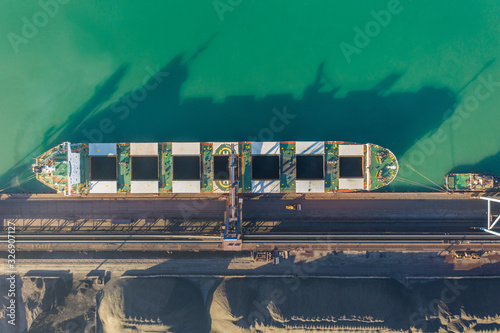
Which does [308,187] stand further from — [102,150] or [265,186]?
[102,150]

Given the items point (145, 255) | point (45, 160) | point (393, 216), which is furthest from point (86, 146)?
point (393, 216)

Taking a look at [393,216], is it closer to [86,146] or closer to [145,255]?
[145,255]

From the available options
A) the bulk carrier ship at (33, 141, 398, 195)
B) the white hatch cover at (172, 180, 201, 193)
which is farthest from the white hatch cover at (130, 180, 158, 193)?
the white hatch cover at (172, 180, 201, 193)

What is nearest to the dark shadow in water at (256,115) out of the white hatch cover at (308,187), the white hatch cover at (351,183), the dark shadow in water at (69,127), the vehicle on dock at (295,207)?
the dark shadow in water at (69,127)

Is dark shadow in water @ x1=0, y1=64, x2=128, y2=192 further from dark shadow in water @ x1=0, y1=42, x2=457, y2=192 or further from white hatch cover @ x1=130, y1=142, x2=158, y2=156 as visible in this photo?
white hatch cover @ x1=130, y1=142, x2=158, y2=156

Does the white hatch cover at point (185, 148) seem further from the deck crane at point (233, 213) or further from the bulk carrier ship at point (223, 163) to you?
the deck crane at point (233, 213)

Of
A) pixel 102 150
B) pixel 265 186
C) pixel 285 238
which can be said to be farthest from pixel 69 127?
pixel 285 238
